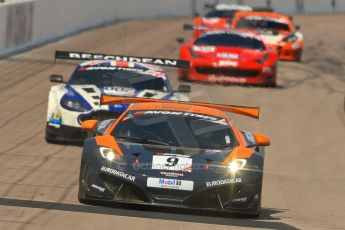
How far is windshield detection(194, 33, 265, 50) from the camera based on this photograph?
2419 centimetres

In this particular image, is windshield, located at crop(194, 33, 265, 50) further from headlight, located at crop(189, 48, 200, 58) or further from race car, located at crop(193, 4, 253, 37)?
race car, located at crop(193, 4, 253, 37)

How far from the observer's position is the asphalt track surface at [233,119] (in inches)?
384

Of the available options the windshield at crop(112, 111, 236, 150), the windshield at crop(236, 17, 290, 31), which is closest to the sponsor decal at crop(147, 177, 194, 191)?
the windshield at crop(112, 111, 236, 150)

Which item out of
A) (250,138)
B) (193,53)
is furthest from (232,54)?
(250,138)

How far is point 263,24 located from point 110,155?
64.9ft

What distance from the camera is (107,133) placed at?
11078mm

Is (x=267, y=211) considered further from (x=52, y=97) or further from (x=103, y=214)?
(x=52, y=97)

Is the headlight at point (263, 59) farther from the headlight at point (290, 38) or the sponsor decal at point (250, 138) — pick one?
the sponsor decal at point (250, 138)

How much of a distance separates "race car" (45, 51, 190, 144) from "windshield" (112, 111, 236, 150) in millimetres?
A: 3438

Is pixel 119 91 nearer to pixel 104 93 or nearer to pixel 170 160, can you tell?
pixel 104 93

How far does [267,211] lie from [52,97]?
16.9 feet

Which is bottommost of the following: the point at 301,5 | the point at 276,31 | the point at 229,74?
the point at 301,5

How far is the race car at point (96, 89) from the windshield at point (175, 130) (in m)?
3.44

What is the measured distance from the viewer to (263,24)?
2967 centimetres
